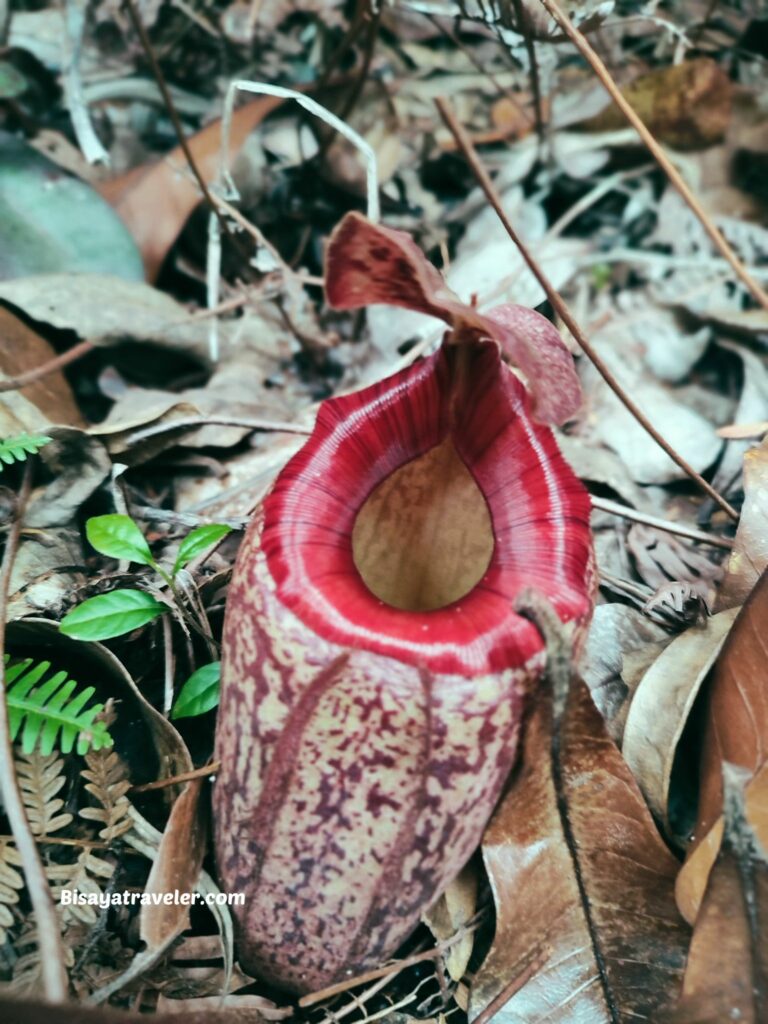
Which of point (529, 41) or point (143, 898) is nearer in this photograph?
point (143, 898)

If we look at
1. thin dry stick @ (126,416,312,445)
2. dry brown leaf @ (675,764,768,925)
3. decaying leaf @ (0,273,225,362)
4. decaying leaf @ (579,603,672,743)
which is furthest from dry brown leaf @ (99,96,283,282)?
dry brown leaf @ (675,764,768,925)

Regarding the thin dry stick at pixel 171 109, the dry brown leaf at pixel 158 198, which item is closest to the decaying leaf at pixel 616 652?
the thin dry stick at pixel 171 109

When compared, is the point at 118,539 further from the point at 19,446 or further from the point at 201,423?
the point at 201,423

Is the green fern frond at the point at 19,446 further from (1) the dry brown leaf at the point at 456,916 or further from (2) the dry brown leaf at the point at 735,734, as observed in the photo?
(2) the dry brown leaf at the point at 735,734

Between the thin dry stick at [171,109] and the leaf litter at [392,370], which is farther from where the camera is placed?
the thin dry stick at [171,109]

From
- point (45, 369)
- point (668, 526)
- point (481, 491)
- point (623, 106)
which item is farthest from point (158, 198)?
point (668, 526)

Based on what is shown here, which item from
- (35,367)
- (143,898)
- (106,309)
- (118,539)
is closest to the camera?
(143,898)

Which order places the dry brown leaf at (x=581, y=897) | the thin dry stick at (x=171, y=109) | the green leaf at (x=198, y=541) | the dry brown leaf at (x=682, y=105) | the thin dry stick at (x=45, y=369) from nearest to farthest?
1. the dry brown leaf at (x=581, y=897)
2. the green leaf at (x=198, y=541)
3. the thin dry stick at (x=45, y=369)
4. the thin dry stick at (x=171, y=109)
5. the dry brown leaf at (x=682, y=105)

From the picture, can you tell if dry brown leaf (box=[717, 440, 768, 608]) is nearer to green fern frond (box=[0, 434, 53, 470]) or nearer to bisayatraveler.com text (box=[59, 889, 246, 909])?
bisayatraveler.com text (box=[59, 889, 246, 909])
